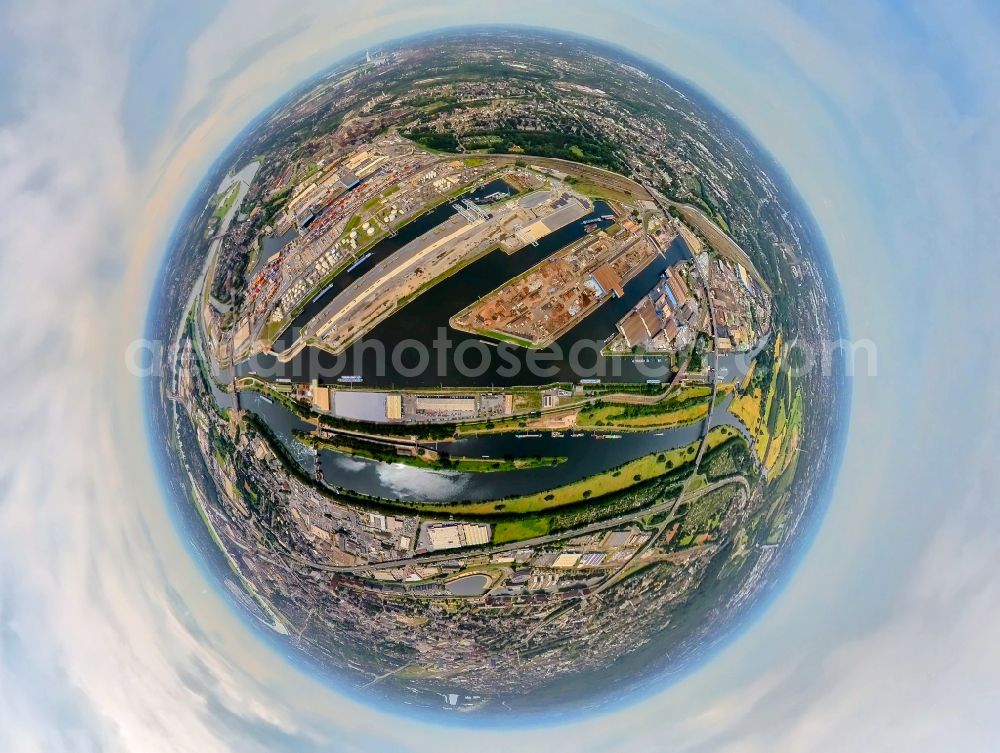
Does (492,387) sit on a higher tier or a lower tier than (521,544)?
higher

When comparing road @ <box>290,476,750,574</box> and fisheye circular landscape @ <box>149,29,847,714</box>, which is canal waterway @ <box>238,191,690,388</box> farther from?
road @ <box>290,476,750,574</box>

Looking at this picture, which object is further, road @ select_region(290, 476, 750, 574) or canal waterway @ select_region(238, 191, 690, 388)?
road @ select_region(290, 476, 750, 574)

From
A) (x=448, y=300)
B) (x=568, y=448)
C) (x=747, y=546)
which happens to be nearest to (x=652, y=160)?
(x=448, y=300)

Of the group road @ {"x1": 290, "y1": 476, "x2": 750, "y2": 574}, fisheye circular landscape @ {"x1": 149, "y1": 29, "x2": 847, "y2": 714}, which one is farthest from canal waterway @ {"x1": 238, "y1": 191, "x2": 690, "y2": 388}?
road @ {"x1": 290, "y1": 476, "x2": 750, "y2": 574}

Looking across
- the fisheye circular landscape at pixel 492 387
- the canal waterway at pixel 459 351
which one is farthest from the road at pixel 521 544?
the canal waterway at pixel 459 351

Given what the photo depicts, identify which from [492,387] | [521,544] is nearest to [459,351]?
[492,387]

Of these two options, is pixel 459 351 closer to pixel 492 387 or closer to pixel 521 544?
pixel 492 387

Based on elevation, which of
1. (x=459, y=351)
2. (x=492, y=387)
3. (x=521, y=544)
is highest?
(x=459, y=351)

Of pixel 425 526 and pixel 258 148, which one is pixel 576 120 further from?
pixel 425 526

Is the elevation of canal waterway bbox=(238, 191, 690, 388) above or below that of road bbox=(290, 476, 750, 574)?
Answer: above
